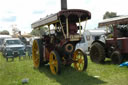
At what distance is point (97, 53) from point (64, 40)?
11.0ft

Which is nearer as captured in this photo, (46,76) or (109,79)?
(109,79)

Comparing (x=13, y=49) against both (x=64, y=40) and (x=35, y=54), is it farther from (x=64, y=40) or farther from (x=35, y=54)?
(x=64, y=40)

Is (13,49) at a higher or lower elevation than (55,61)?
lower

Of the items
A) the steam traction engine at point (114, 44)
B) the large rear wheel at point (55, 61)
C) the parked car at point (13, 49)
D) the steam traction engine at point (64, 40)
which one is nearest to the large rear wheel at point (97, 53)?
the steam traction engine at point (114, 44)

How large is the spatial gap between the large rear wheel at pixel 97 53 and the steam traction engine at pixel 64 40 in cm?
209

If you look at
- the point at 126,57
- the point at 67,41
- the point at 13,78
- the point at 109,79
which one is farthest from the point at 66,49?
the point at 126,57

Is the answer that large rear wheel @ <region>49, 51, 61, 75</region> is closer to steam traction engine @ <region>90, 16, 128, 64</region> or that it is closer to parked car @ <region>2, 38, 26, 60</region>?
steam traction engine @ <region>90, 16, 128, 64</region>

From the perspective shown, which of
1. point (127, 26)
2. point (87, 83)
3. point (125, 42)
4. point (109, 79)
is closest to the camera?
point (87, 83)

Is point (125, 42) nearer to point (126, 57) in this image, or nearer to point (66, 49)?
point (126, 57)

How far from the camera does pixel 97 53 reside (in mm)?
9734

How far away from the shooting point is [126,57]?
919 cm

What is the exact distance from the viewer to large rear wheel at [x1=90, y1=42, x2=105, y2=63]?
9375mm

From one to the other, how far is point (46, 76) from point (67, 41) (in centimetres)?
163

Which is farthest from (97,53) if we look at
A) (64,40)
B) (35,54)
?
(64,40)
